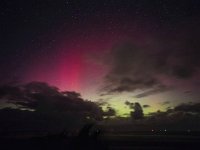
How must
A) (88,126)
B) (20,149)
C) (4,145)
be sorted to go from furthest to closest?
(88,126) < (4,145) < (20,149)

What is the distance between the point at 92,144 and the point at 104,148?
2528mm

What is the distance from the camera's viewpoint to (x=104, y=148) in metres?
59.5

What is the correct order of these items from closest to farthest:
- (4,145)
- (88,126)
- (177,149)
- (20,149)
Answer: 1. (20,149)
2. (4,145)
3. (88,126)
4. (177,149)

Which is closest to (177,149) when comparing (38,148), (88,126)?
(88,126)

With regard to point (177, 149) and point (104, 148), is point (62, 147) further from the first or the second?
point (177, 149)

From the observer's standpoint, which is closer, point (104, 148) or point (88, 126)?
point (104, 148)

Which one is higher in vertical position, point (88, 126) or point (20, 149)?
point (88, 126)

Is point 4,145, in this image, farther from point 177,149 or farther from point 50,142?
point 177,149

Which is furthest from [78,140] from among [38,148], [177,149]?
[177,149]

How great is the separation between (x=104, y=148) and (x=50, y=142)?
31.9 feet

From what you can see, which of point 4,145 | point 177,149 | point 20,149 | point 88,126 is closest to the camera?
point 20,149

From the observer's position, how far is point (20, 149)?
185 feet

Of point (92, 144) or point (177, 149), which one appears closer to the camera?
point (92, 144)

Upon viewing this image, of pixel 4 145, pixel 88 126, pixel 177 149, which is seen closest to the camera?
pixel 4 145
